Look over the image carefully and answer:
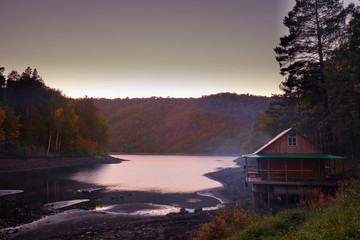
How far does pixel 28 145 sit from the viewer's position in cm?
7388

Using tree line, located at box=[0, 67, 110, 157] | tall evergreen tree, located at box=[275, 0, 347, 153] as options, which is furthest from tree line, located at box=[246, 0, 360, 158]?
tree line, located at box=[0, 67, 110, 157]

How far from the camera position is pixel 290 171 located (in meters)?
30.5

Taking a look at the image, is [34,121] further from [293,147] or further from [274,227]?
[274,227]

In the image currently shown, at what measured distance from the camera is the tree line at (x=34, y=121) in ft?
228

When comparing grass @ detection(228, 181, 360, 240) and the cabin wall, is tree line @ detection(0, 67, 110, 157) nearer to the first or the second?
the cabin wall

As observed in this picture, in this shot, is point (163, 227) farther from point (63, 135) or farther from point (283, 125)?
point (63, 135)

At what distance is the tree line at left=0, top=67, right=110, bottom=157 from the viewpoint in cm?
6956

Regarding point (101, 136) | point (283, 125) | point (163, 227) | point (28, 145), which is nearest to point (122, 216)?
point (163, 227)

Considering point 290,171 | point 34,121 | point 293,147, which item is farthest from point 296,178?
point 34,121

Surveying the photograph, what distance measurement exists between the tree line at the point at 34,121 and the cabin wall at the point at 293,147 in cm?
6026

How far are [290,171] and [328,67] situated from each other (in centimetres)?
1421

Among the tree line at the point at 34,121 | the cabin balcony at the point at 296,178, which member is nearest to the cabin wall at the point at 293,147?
the cabin balcony at the point at 296,178

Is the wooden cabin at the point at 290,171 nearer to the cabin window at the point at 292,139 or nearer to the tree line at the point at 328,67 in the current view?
the cabin window at the point at 292,139

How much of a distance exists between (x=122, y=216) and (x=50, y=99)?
67.4 m
